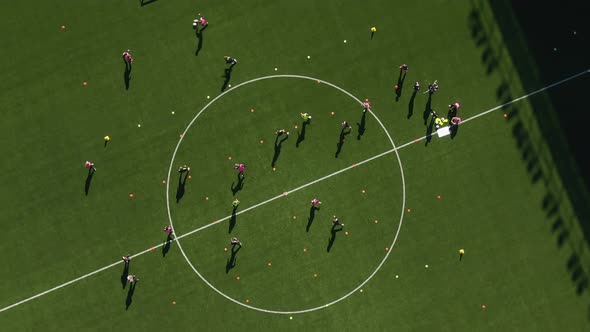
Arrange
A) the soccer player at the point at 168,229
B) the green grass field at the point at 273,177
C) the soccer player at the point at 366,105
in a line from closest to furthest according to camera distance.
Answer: the green grass field at the point at 273,177 < the soccer player at the point at 168,229 < the soccer player at the point at 366,105

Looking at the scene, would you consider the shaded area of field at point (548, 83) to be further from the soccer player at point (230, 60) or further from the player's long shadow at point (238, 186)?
the player's long shadow at point (238, 186)

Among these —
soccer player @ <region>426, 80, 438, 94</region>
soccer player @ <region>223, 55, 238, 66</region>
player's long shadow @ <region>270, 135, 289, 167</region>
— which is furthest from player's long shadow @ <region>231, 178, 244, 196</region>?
soccer player @ <region>426, 80, 438, 94</region>

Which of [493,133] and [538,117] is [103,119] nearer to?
[493,133]

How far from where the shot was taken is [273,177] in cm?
2455

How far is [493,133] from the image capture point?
25125 millimetres

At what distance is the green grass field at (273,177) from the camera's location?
24047 millimetres

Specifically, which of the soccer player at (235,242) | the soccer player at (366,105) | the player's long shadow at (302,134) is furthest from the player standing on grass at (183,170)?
the soccer player at (366,105)

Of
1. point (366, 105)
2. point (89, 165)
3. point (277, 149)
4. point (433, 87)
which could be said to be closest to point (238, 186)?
point (277, 149)

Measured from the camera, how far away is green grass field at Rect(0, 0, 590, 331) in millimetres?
24047

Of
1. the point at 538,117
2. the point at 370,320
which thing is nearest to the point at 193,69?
the point at 370,320

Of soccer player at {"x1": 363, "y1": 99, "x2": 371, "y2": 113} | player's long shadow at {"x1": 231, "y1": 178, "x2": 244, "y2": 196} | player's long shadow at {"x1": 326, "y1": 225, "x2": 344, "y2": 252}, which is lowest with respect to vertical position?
player's long shadow at {"x1": 326, "y1": 225, "x2": 344, "y2": 252}

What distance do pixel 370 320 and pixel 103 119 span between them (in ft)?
45.1

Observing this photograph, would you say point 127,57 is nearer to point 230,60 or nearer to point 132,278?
point 230,60

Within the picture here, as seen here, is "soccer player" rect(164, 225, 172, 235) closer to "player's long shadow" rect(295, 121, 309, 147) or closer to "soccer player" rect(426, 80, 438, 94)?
"player's long shadow" rect(295, 121, 309, 147)
